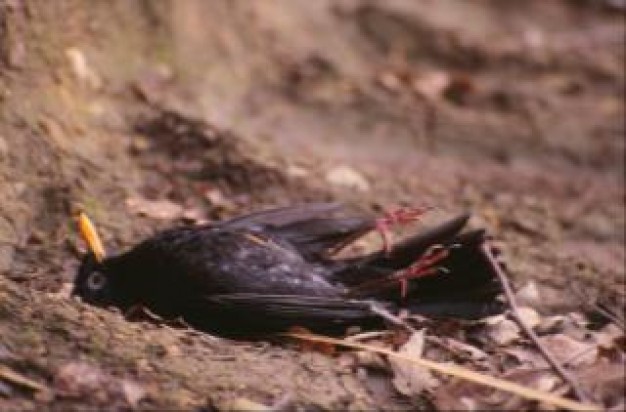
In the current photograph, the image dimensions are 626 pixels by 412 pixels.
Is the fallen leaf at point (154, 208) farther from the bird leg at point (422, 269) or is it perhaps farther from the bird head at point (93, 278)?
the bird leg at point (422, 269)

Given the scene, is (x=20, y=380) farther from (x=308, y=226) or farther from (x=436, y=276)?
(x=436, y=276)

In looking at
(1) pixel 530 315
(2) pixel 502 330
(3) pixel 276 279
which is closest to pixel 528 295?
(1) pixel 530 315

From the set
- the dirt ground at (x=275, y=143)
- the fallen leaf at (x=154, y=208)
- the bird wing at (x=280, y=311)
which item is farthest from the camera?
the fallen leaf at (x=154, y=208)

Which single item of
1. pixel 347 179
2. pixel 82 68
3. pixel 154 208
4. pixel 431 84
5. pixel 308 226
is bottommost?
pixel 308 226

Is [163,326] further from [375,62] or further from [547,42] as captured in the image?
[547,42]

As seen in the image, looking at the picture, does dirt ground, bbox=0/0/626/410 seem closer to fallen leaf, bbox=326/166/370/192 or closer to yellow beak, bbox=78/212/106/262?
fallen leaf, bbox=326/166/370/192

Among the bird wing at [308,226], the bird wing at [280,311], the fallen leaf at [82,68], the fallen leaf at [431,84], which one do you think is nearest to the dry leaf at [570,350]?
the bird wing at [280,311]
